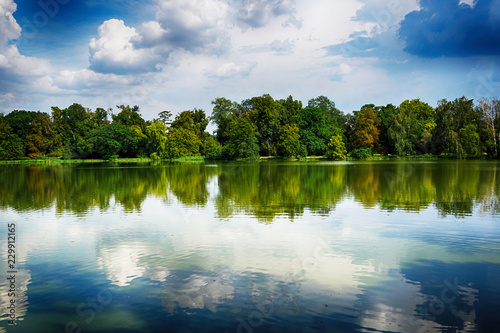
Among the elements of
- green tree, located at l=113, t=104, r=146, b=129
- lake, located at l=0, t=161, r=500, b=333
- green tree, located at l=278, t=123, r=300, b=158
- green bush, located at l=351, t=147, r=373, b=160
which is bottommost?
lake, located at l=0, t=161, r=500, b=333

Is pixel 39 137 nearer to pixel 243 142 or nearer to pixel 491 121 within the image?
pixel 243 142

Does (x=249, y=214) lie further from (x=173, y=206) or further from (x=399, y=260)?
(x=399, y=260)

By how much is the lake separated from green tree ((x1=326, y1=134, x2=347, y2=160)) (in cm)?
5684

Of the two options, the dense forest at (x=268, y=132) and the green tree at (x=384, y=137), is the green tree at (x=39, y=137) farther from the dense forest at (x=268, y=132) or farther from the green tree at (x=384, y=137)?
the green tree at (x=384, y=137)

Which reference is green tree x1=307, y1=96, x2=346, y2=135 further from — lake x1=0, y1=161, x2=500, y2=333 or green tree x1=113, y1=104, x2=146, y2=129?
lake x1=0, y1=161, x2=500, y2=333

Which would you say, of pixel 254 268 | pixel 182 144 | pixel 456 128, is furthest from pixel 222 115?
pixel 254 268

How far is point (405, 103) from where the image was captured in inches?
3039

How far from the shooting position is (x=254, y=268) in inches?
277

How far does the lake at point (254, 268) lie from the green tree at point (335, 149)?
5684cm

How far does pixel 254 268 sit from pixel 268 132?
6865 cm

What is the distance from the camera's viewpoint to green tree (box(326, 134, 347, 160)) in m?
70.5

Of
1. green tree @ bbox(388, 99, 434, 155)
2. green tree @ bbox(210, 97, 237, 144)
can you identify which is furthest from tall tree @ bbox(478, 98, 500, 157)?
green tree @ bbox(210, 97, 237, 144)

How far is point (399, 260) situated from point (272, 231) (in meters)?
3.55

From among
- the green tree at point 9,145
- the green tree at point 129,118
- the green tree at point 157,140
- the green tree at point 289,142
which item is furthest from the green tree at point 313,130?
the green tree at point 9,145
